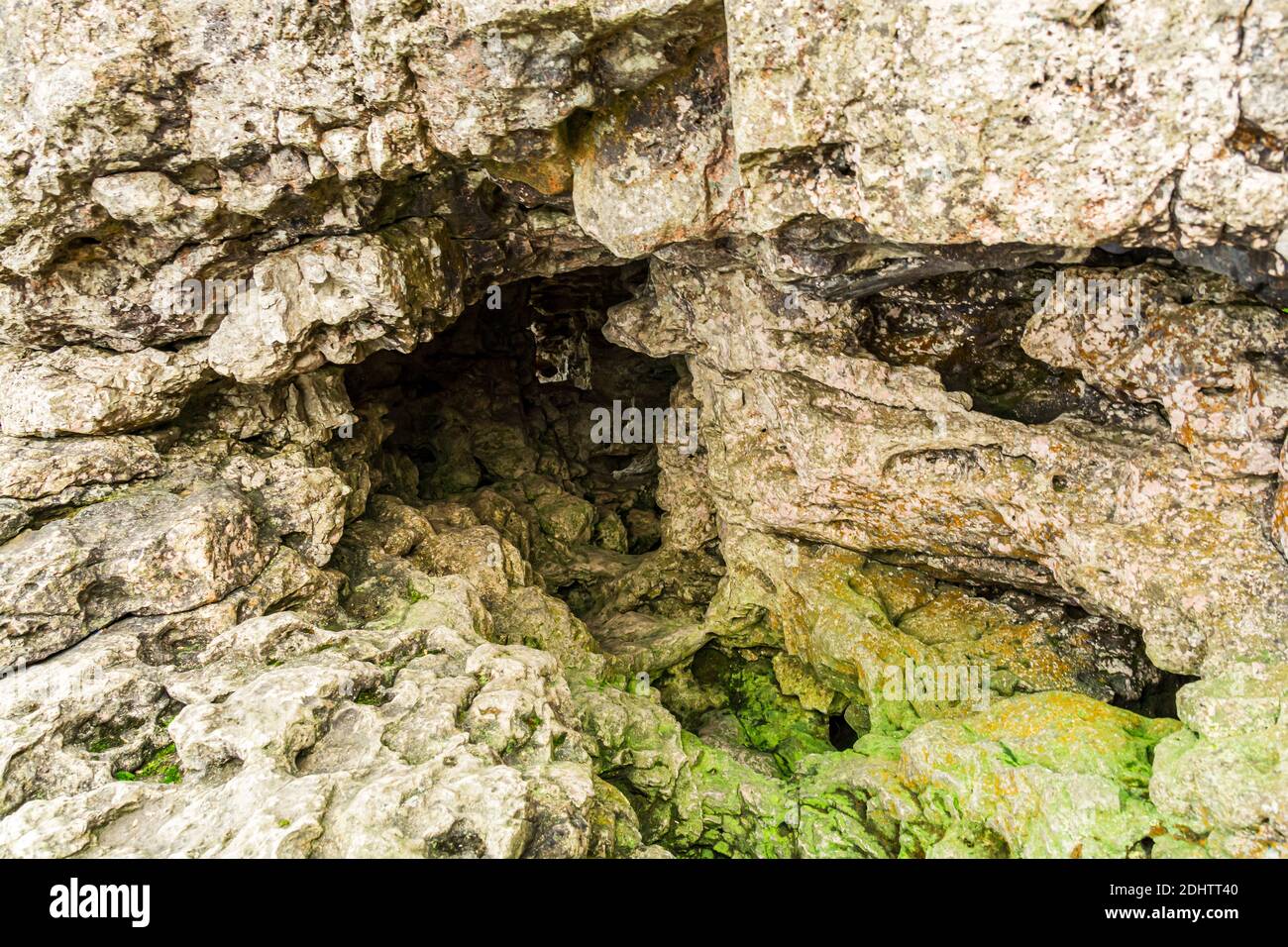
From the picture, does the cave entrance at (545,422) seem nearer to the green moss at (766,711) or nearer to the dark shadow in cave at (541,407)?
the dark shadow in cave at (541,407)

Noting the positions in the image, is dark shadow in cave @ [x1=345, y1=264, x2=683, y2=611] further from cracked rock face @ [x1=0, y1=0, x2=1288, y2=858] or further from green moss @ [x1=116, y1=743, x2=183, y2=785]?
green moss @ [x1=116, y1=743, x2=183, y2=785]

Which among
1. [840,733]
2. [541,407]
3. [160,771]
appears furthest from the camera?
[541,407]

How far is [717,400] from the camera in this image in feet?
33.8

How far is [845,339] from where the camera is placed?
8.26 meters

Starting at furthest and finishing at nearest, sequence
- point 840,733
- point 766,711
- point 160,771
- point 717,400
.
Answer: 1. point 766,711
2. point 840,733
3. point 717,400
4. point 160,771

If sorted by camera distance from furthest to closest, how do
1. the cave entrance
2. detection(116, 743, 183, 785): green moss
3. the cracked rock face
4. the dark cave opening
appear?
the cave entrance
the dark cave opening
detection(116, 743, 183, 785): green moss
the cracked rock face

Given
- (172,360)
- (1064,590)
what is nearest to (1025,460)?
(1064,590)

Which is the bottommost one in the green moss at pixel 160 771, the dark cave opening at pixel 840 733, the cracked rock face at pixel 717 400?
the dark cave opening at pixel 840 733

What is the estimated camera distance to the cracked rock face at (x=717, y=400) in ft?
15.6

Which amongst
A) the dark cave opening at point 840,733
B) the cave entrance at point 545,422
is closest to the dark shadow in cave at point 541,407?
the cave entrance at point 545,422

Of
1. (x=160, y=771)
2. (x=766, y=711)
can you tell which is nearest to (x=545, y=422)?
(x=766, y=711)

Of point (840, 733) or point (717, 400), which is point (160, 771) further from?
point (840, 733)

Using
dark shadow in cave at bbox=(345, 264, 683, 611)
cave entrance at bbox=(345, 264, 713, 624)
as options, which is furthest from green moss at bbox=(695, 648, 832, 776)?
dark shadow in cave at bbox=(345, 264, 683, 611)

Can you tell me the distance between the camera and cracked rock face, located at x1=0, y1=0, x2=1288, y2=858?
4750mm
